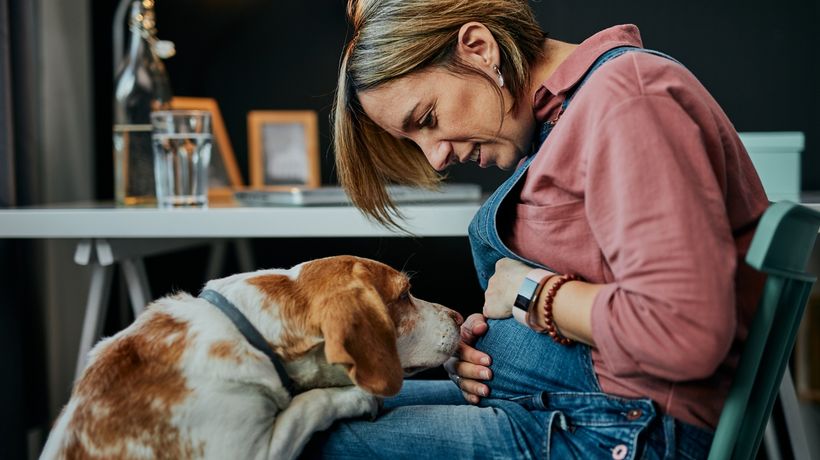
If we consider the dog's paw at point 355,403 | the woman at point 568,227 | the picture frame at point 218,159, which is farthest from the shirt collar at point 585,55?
the picture frame at point 218,159

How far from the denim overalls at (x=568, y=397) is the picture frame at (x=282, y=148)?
146 centimetres

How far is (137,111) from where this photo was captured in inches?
85.3

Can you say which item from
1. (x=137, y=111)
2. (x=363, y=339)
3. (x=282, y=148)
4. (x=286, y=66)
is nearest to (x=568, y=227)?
(x=363, y=339)

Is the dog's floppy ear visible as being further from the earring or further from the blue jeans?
the earring

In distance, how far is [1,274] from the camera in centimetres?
210

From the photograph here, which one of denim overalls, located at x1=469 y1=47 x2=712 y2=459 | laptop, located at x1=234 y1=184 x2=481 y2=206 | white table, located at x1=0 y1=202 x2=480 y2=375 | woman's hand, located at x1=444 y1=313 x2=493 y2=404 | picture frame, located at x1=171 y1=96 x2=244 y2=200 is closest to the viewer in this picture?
denim overalls, located at x1=469 y1=47 x2=712 y2=459

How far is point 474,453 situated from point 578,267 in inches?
10.8

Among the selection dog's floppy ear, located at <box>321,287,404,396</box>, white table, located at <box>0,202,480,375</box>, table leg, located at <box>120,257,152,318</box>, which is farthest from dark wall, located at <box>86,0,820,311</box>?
dog's floppy ear, located at <box>321,287,404,396</box>

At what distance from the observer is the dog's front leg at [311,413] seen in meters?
1.07

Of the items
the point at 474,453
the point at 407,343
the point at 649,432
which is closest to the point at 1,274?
the point at 407,343

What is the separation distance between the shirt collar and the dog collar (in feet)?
1.73

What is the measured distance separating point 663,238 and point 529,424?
1.12ft

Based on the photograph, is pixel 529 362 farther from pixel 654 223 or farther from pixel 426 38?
pixel 426 38

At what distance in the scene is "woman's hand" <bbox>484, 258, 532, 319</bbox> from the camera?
1.13m
